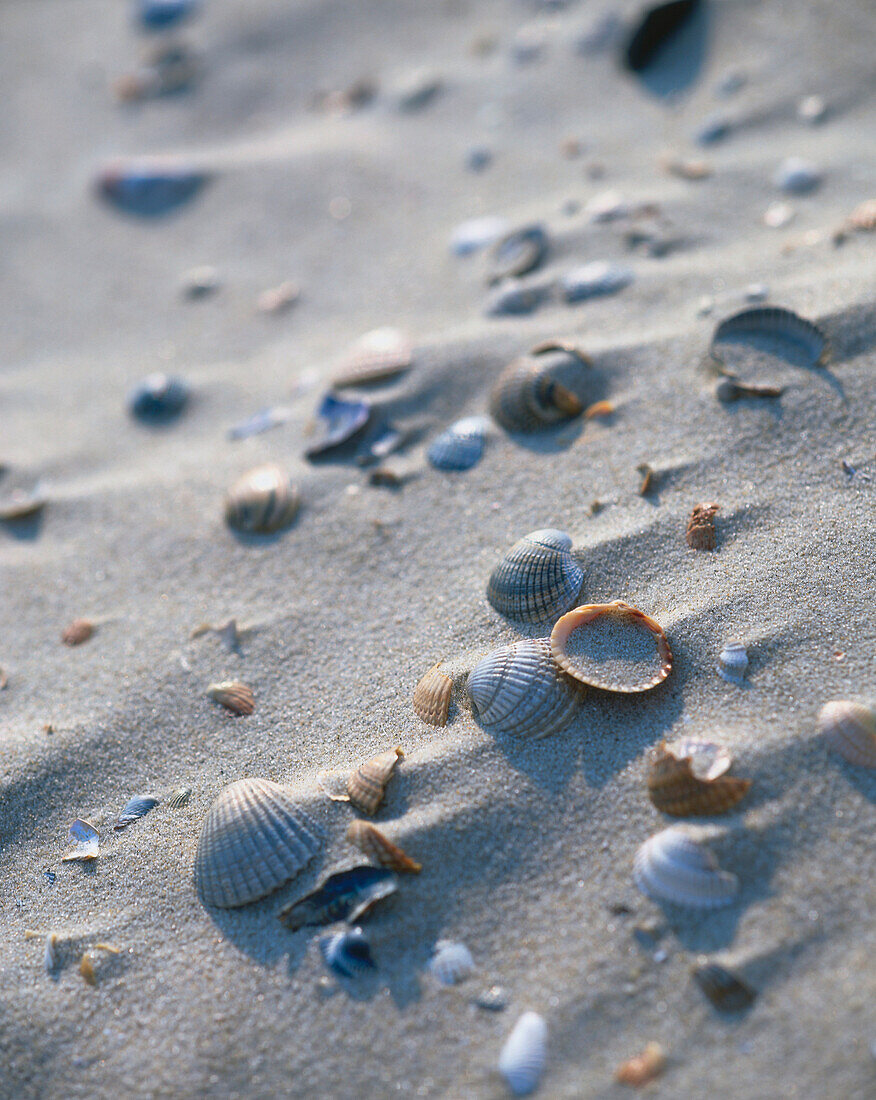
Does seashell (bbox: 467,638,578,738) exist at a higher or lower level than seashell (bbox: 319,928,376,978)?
higher

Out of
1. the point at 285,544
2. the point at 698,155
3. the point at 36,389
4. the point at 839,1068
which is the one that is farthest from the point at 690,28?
the point at 839,1068

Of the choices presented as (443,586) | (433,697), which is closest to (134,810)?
(433,697)

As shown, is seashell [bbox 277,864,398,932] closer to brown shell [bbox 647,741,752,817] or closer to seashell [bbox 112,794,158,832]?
seashell [bbox 112,794,158,832]

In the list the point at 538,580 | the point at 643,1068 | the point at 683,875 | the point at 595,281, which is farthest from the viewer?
the point at 595,281

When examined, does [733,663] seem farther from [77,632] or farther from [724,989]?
[77,632]

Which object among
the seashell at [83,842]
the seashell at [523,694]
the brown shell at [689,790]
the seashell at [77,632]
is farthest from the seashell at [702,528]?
the seashell at [77,632]

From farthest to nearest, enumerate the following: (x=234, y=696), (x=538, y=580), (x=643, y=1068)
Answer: (x=234, y=696), (x=538, y=580), (x=643, y=1068)

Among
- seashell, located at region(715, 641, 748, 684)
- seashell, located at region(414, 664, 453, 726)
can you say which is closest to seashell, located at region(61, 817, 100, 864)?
seashell, located at region(414, 664, 453, 726)
